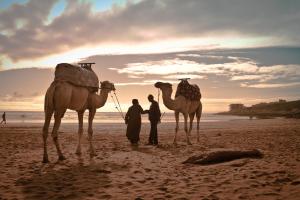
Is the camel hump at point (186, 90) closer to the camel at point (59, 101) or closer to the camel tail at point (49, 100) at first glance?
the camel at point (59, 101)

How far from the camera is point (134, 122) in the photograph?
51.2 ft

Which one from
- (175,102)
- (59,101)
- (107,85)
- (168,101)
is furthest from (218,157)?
(175,102)

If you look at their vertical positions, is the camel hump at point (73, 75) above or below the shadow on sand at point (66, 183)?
above

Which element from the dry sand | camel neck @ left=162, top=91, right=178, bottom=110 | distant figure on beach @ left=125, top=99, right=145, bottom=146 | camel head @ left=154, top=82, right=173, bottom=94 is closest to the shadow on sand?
the dry sand

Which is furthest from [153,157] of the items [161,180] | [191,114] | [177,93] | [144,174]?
[191,114]

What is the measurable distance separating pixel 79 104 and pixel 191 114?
338 inches

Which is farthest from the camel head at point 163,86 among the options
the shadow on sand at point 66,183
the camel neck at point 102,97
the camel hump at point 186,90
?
the shadow on sand at point 66,183

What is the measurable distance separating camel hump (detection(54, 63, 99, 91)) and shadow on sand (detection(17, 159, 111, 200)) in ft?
8.57

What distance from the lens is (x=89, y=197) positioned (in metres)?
6.06

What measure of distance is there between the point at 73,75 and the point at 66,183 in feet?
13.2

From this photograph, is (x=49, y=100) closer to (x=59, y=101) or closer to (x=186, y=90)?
(x=59, y=101)

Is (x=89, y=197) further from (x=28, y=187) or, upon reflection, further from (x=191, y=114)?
(x=191, y=114)

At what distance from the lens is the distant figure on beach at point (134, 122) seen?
1545 centimetres

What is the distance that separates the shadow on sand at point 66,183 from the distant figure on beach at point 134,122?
6.26m
